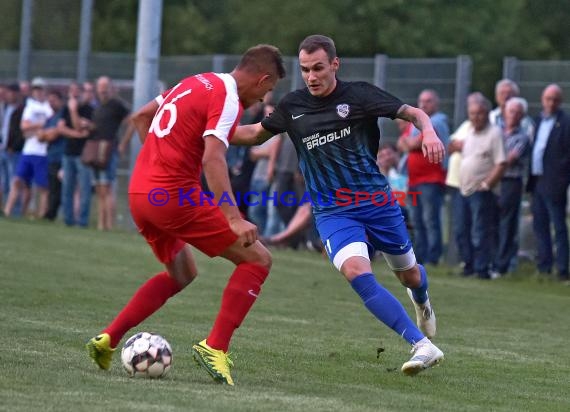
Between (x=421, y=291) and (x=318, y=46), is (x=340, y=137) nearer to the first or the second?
(x=318, y=46)

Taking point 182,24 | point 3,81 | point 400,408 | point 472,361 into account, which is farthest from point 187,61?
point 182,24

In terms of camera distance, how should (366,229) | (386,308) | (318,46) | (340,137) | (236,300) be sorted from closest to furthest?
(236,300) < (386,308) < (318,46) < (340,137) < (366,229)

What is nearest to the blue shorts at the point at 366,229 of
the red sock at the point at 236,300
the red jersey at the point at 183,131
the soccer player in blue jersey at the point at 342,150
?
the soccer player in blue jersey at the point at 342,150

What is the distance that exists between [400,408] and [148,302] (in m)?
1.80

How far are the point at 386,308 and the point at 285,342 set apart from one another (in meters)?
1.58

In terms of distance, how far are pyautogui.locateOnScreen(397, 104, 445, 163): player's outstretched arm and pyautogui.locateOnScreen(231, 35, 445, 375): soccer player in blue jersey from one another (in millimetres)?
12

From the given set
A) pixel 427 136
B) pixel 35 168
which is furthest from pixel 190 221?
pixel 35 168

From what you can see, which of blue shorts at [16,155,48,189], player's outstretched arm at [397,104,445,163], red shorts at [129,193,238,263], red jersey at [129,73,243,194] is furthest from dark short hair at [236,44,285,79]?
blue shorts at [16,155,48,189]

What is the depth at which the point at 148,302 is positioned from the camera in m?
7.88

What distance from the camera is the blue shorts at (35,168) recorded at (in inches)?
867

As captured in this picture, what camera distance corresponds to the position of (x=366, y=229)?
28.5ft

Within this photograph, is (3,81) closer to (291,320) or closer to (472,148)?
(472,148)

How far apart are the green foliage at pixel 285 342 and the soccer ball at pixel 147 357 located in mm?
81

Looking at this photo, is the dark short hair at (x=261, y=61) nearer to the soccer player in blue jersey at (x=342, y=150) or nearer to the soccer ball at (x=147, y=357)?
the soccer player in blue jersey at (x=342, y=150)
